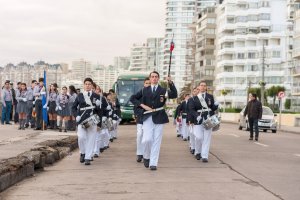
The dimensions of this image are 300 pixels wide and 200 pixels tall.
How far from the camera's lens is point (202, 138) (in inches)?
614

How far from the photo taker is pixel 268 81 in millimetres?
117688

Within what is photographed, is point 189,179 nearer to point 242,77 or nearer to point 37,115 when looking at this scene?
point 37,115

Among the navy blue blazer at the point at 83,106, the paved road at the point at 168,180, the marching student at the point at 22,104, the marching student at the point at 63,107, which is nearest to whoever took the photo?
the paved road at the point at 168,180

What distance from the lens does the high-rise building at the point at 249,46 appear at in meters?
116

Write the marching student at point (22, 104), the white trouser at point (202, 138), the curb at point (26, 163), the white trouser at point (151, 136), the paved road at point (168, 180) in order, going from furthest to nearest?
1. the marching student at point (22, 104)
2. the white trouser at point (202, 138)
3. the white trouser at point (151, 136)
4. the curb at point (26, 163)
5. the paved road at point (168, 180)

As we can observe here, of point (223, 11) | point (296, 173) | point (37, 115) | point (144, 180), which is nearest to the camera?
point (144, 180)

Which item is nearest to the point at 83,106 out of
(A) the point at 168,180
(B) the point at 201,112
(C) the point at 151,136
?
(C) the point at 151,136

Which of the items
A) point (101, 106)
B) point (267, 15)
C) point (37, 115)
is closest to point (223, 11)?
point (267, 15)

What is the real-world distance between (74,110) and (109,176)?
339 cm

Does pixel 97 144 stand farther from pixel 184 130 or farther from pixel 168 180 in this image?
pixel 184 130

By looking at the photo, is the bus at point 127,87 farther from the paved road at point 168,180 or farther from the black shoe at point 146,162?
the black shoe at point 146,162

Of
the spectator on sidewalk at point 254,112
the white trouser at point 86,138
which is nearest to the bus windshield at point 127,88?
the spectator on sidewalk at point 254,112

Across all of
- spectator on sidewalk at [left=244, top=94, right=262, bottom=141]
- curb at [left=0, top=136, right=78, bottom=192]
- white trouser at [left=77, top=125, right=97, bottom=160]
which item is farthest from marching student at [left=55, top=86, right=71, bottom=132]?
white trouser at [left=77, top=125, right=97, bottom=160]

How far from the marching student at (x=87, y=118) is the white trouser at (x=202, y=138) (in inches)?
97.3
